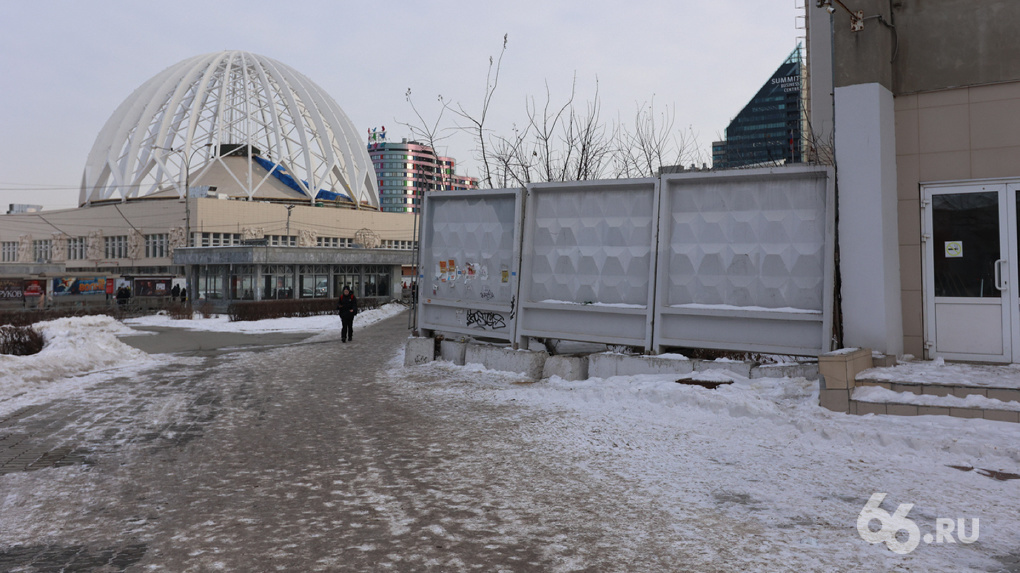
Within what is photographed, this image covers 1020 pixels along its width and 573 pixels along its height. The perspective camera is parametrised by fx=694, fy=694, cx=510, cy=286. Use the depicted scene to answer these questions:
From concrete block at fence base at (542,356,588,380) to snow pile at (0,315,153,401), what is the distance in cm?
798

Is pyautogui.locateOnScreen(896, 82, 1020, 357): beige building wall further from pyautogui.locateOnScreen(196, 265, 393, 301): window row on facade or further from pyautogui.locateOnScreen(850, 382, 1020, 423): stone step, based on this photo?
pyautogui.locateOnScreen(196, 265, 393, 301): window row on facade

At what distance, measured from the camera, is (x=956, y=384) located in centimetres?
676

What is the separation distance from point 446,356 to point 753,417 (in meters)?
6.53

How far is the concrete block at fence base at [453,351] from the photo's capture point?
12.1 metres

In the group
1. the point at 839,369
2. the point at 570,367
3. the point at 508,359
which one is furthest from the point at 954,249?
the point at 508,359

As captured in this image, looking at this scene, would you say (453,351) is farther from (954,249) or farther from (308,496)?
(954,249)

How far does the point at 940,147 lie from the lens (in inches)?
336

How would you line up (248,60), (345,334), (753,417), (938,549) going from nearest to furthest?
(938,549) < (753,417) < (345,334) < (248,60)

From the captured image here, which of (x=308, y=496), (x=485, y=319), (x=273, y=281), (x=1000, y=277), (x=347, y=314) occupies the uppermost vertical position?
(x=273, y=281)

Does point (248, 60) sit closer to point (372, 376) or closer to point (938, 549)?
point (372, 376)

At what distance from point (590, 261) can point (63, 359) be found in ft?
33.2

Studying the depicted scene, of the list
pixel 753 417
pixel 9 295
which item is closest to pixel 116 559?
pixel 753 417

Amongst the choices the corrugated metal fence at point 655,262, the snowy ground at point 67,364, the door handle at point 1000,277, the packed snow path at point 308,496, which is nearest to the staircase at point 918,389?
the door handle at point 1000,277

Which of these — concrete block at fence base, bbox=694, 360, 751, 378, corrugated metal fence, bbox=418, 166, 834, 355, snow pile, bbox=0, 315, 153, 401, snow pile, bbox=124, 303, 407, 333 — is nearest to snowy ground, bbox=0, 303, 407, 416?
snow pile, bbox=0, 315, 153, 401
